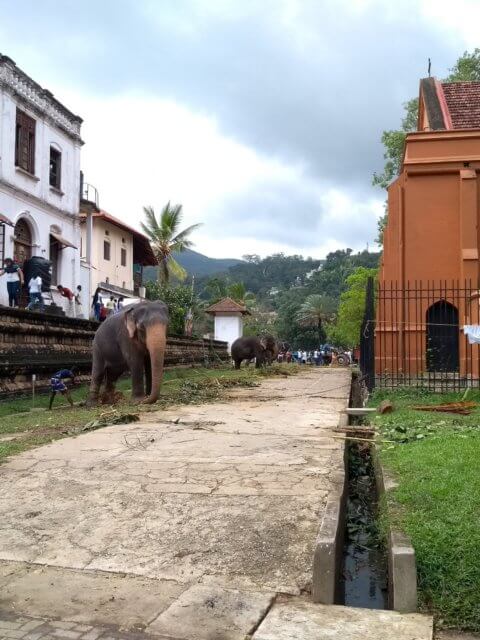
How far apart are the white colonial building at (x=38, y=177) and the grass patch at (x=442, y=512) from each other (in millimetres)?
17342

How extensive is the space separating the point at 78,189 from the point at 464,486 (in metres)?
24.6

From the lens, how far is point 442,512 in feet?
12.8

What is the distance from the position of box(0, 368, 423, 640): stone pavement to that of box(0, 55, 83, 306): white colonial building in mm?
16351

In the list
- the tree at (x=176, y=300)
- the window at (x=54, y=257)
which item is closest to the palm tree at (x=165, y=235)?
the tree at (x=176, y=300)

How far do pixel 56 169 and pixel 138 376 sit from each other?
16894mm

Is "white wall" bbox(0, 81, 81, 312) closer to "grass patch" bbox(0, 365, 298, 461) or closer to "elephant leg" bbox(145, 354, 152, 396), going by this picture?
"grass patch" bbox(0, 365, 298, 461)

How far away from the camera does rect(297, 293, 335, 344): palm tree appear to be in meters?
65.5

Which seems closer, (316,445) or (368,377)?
(316,445)

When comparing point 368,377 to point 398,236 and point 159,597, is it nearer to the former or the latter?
point 398,236

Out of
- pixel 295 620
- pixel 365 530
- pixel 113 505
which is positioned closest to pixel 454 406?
pixel 365 530

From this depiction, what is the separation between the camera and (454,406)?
10.4 meters

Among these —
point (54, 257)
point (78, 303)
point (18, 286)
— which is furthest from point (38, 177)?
point (18, 286)

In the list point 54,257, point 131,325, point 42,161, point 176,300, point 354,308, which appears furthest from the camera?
point 354,308

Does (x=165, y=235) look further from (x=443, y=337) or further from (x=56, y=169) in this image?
(x=443, y=337)
